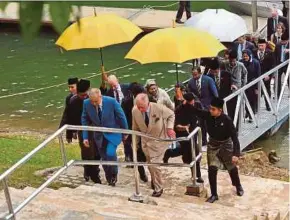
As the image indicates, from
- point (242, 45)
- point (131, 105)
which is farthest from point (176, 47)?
point (242, 45)

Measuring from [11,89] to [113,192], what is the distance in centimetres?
995

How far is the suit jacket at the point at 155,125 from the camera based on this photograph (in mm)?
6305

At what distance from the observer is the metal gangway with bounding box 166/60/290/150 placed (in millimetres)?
9109

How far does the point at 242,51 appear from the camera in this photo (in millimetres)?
9531

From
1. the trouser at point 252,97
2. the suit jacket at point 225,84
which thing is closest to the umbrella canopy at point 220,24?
the trouser at point 252,97

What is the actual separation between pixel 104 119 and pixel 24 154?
3.00 metres

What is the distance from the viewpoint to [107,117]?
649 cm

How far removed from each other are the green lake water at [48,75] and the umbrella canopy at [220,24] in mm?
2029

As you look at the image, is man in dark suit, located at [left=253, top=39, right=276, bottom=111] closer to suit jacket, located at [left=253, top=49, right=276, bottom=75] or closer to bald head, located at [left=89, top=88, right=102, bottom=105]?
suit jacket, located at [left=253, top=49, right=276, bottom=75]

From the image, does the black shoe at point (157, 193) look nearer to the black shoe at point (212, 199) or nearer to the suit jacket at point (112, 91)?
the black shoe at point (212, 199)

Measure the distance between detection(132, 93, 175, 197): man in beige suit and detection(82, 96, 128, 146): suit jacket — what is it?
0.60ft

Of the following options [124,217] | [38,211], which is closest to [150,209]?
[124,217]

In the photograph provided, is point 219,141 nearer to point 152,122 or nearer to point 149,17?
point 152,122

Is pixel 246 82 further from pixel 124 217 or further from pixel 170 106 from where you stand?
pixel 124 217
